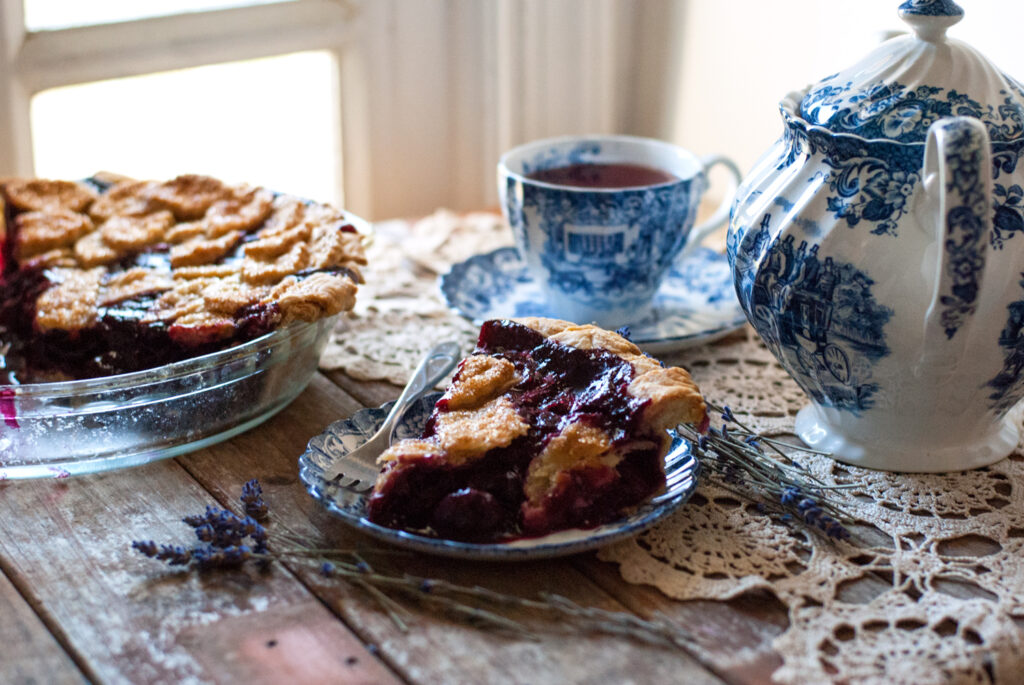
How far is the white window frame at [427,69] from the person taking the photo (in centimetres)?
221

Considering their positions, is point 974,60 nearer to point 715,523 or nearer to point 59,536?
point 715,523

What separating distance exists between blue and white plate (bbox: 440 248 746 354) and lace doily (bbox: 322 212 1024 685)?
0.71 feet

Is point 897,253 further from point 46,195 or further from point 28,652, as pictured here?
point 46,195

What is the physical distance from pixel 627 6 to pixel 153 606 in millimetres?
1958

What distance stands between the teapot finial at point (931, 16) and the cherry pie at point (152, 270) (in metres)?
0.74

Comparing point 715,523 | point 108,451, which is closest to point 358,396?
point 108,451

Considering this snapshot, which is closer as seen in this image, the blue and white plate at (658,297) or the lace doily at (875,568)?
the lace doily at (875,568)

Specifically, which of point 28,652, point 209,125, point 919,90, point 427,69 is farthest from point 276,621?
point 427,69

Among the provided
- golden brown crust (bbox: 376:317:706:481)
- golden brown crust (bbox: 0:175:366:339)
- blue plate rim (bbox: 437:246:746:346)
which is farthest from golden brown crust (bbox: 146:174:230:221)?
golden brown crust (bbox: 376:317:706:481)

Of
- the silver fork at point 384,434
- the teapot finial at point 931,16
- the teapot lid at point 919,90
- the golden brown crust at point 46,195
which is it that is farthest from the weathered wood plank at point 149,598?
the teapot finial at point 931,16

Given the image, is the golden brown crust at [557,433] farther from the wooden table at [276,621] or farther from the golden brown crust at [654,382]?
the wooden table at [276,621]

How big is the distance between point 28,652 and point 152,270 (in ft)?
2.31

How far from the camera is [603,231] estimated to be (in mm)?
1608

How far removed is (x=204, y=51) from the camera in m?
2.30
